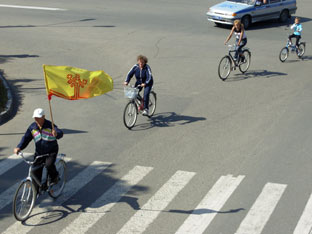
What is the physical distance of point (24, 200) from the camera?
8367mm

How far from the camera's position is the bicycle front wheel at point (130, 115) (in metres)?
12.7

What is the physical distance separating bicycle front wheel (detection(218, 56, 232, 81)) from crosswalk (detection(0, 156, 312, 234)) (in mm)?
7386

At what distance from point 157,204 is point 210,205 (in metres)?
0.92

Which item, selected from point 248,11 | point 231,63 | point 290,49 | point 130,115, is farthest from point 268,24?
point 130,115

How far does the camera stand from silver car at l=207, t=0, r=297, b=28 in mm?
25016

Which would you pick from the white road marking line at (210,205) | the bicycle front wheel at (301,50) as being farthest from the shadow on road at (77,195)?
the bicycle front wheel at (301,50)

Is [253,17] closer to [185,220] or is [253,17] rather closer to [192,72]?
[192,72]

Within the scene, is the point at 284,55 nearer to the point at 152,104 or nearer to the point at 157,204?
the point at 152,104

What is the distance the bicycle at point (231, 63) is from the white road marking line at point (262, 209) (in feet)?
26.0

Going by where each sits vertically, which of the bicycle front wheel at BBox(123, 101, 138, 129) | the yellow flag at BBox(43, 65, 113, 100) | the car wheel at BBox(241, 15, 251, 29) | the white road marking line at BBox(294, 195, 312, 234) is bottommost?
the white road marking line at BBox(294, 195, 312, 234)

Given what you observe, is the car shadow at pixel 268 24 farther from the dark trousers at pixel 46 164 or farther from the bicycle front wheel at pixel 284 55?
the dark trousers at pixel 46 164

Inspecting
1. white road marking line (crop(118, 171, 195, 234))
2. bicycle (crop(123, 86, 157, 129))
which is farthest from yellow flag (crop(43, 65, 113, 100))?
white road marking line (crop(118, 171, 195, 234))

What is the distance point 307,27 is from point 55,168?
20637 millimetres

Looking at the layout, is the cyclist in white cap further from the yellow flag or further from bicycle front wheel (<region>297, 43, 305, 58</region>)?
bicycle front wheel (<region>297, 43, 305, 58</region>)
